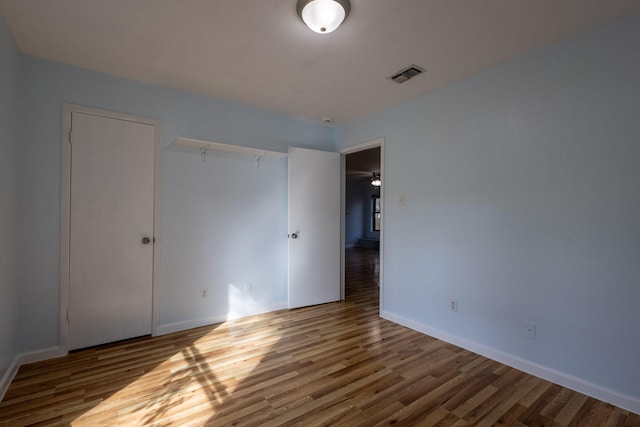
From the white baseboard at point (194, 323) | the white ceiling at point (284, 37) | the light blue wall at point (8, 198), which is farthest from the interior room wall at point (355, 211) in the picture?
the light blue wall at point (8, 198)

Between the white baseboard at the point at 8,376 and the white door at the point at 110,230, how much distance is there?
0.38 meters

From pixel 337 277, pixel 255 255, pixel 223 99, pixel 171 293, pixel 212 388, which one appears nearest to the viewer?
pixel 212 388

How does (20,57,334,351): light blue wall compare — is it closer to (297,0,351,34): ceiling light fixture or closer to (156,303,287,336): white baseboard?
(156,303,287,336): white baseboard

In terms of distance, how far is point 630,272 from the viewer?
1934 millimetres

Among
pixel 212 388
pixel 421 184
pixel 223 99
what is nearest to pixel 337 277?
pixel 421 184

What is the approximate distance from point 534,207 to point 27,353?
4319mm

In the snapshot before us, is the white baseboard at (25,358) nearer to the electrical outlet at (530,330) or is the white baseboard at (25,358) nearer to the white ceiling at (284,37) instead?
the white ceiling at (284,37)

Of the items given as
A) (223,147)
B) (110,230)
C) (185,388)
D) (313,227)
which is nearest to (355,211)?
(313,227)

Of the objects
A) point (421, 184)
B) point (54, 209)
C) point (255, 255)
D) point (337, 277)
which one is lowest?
point (337, 277)

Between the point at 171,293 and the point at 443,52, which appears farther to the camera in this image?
the point at 171,293

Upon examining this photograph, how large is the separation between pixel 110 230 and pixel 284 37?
2355 mm

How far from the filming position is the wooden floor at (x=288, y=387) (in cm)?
182

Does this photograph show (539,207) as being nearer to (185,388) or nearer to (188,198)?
(185,388)

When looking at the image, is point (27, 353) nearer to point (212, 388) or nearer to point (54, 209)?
point (54, 209)
